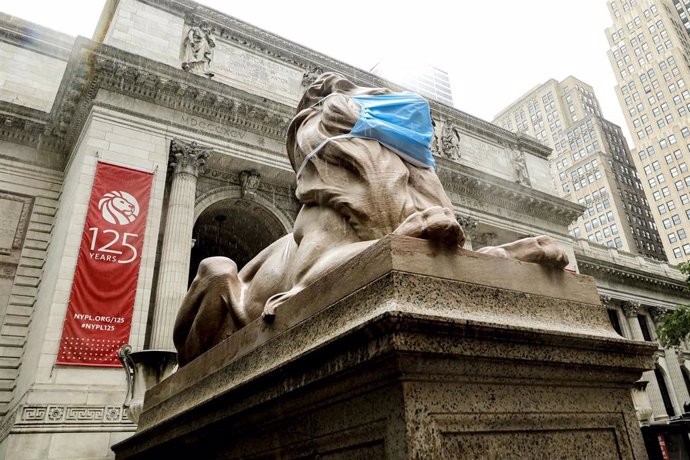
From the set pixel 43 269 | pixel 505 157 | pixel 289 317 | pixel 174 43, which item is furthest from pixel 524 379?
pixel 505 157

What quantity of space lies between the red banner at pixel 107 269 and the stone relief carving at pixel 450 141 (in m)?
13.5

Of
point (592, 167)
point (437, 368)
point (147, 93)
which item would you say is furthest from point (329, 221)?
point (592, 167)

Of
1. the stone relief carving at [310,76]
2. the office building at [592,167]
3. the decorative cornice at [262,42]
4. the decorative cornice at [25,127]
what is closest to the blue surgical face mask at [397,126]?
the decorative cornice at [262,42]

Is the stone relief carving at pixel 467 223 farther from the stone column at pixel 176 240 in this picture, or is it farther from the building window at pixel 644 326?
the building window at pixel 644 326

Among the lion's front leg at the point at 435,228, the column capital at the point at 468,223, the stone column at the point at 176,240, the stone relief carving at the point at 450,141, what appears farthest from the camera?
the stone relief carving at the point at 450,141

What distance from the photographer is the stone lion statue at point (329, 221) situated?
97.0 inches

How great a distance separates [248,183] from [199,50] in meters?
4.96

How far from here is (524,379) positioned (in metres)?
1.91

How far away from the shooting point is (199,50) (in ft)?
56.9

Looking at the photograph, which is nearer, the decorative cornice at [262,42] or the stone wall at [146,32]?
the stone wall at [146,32]

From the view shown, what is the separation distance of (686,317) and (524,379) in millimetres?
20942

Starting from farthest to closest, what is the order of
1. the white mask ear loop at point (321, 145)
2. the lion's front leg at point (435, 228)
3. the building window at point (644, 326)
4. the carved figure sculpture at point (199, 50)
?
the building window at point (644, 326)
the carved figure sculpture at point (199, 50)
the white mask ear loop at point (321, 145)
the lion's front leg at point (435, 228)

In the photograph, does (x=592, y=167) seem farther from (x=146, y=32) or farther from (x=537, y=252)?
(x=537, y=252)

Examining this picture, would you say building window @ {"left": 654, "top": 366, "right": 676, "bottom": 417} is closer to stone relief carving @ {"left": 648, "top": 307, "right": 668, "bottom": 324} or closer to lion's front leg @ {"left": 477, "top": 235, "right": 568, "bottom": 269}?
stone relief carving @ {"left": 648, "top": 307, "right": 668, "bottom": 324}
